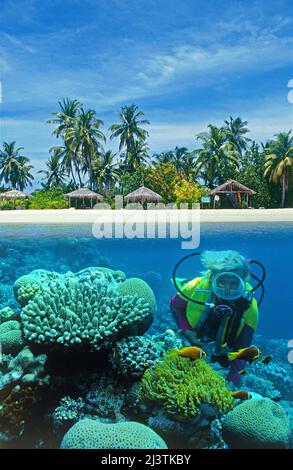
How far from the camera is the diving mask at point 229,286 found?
318 cm

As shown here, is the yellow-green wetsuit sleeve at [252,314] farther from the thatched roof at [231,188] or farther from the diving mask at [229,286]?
the thatched roof at [231,188]

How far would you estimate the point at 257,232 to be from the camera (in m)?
5.52

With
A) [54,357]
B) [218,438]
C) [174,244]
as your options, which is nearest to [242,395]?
[218,438]

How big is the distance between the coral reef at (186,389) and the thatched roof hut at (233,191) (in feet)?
14.6

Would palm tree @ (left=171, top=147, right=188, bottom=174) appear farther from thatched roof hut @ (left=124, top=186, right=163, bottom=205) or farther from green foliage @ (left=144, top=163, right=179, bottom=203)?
thatched roof hut @ (left=124, top=186, right=163, bottom=205)

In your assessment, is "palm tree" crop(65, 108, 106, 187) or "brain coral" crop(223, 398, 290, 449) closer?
"brain coral" crop(223, 398, 290, 449)

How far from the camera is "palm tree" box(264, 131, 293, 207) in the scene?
19.4ft

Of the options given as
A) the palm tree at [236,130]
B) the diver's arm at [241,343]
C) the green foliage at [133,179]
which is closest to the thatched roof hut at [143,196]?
the green foliage at [133,179]

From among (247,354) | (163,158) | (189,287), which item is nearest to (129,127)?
(163,158)

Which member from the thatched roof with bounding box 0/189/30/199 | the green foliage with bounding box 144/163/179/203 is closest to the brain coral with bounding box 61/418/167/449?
the green foliage with bounding box 144/163/179/203

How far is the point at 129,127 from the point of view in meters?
5.19

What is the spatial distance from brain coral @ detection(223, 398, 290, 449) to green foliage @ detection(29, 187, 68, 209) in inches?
291
